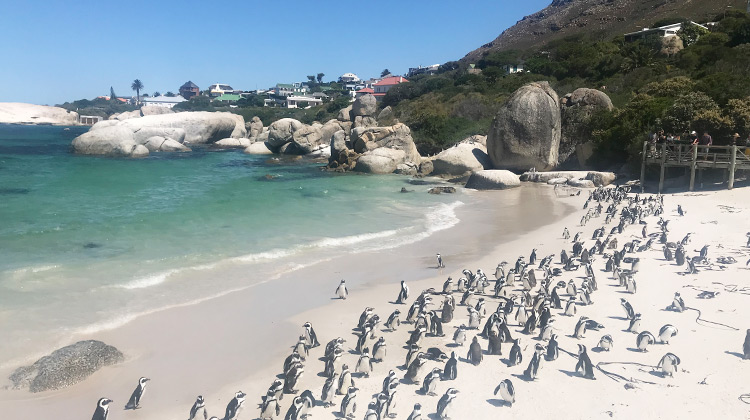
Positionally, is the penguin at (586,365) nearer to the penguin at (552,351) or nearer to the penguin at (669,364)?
the penguin at (552,351)

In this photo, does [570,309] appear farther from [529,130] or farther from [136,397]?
[529,130]

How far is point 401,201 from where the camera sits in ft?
76.6

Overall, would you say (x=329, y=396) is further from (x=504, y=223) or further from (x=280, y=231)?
(x=504, y=223)

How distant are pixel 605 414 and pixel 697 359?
6.62ft

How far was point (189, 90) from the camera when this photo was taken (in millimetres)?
182750

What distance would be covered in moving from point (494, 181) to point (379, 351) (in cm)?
1894

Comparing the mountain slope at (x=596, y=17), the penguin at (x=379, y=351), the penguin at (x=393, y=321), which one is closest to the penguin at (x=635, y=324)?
the penguin at (x=393, y=321)

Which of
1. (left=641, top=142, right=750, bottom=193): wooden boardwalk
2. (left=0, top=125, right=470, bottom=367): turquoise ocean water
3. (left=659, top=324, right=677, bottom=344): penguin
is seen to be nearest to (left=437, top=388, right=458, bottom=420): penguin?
(left=659, top=324, right=677, bottom=344): penguin

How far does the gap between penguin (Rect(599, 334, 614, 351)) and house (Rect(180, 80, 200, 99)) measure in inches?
7117

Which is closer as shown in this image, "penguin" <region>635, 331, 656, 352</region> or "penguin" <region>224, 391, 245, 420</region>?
"penguin" <region>224, 391, 245, 420</region>

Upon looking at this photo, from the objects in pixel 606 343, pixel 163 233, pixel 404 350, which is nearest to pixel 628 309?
pixel 606 343

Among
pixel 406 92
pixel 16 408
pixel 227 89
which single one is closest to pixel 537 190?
pixel 16 408

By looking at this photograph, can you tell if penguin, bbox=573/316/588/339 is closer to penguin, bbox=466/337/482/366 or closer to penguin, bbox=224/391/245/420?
→ penguin, bbox=466/337/482/366

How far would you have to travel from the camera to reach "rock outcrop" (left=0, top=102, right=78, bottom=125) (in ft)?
436
